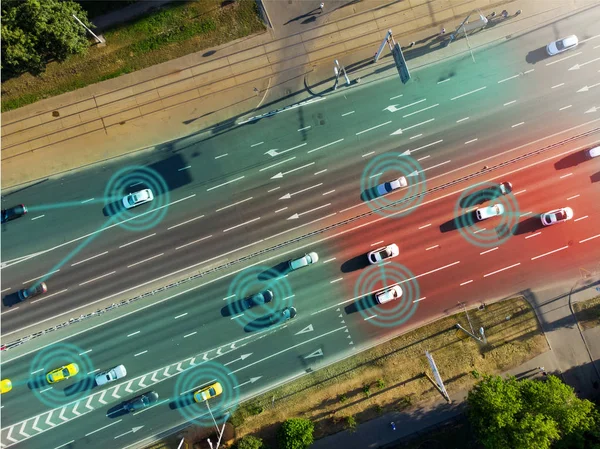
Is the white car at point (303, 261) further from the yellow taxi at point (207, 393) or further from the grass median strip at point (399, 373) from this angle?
the yellow taxi at point (207, 393)

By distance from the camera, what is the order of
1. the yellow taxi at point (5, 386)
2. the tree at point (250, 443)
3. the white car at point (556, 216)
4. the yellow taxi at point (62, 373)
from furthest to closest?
the white car at point (556, 216), the yellow taxi at point (5, 386), the yellow taxi at point (62, 373), the tree at point (250, 443)

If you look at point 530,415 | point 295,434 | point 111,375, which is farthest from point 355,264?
point 111,375

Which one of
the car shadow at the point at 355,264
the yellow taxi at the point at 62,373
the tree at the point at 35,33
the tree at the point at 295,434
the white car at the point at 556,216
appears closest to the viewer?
the tree at the point at 35,33

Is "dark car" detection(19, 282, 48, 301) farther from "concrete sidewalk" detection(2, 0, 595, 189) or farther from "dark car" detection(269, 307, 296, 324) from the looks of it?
"dark car" detection(269, 307, 296, 324)

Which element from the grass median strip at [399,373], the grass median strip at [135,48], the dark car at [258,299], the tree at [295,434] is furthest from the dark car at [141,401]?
the grass median strip at [135,48]

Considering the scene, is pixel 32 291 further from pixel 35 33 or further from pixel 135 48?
pixel 135 48

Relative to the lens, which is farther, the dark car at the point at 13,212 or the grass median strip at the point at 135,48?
the grass median strip at the point at 135,48

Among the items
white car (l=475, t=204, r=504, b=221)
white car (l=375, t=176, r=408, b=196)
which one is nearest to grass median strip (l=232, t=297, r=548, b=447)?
white car (l=475, t=204, r=504, b=221)
